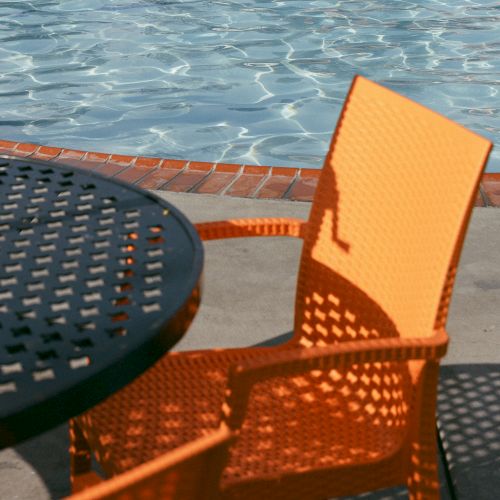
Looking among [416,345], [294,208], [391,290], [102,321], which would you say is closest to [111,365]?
[102,321]

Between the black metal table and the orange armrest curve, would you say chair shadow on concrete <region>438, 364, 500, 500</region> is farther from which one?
the black metal table

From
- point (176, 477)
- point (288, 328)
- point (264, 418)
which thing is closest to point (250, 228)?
A: point (264, 418)

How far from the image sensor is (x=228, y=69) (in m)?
8.20

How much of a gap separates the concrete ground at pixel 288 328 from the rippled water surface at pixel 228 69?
2455mm

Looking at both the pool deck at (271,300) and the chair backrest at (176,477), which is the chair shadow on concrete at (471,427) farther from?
the chair backrest at (176,477)

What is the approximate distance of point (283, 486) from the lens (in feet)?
6.04

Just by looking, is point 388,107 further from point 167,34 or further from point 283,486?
point 167,34

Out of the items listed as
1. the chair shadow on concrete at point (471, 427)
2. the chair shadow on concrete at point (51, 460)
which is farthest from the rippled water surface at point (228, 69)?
the chair shadow on concrete at point (51, 460)

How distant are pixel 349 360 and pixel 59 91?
6452 mm

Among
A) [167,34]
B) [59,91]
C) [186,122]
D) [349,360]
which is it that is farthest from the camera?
[167,34]

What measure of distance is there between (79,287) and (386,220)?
725mm

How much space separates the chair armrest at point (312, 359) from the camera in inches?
65.6

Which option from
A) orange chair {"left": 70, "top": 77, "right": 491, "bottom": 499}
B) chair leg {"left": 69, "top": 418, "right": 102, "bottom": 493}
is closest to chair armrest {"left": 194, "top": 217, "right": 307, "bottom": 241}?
orange chair {"left": 70, "top": 77, "right": 491, "bottom": 499}

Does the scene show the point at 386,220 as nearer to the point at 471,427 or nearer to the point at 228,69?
the point at 471,427
